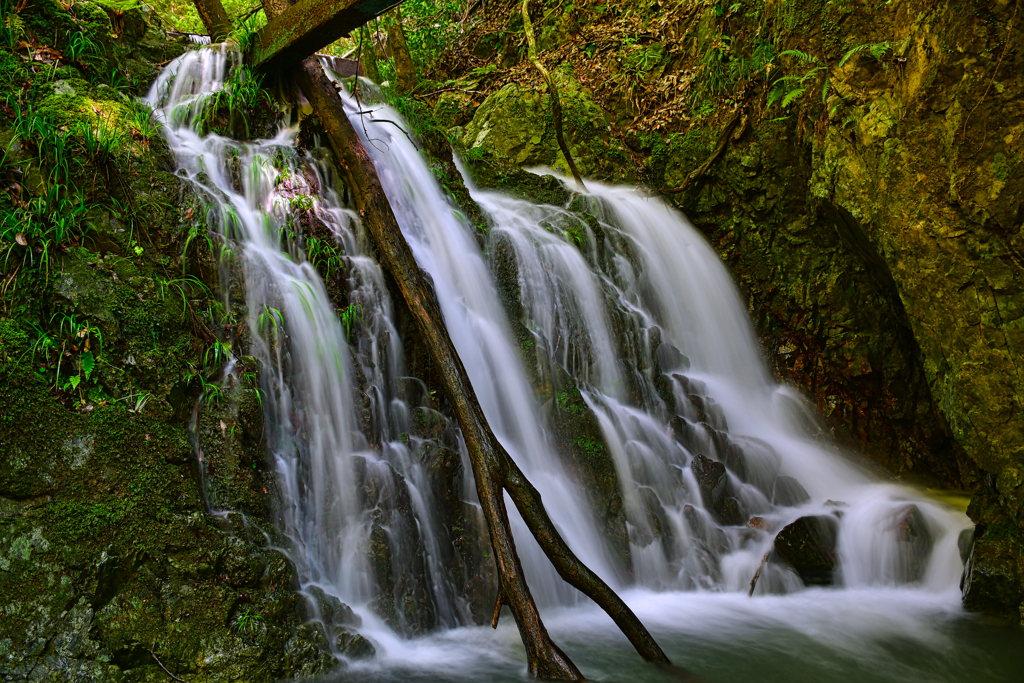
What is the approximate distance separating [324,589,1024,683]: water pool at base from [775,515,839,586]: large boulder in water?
201 millimetres

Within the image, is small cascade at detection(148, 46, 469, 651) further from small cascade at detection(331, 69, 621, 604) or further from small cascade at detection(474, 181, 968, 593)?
small cascade at detection(474, 181, 968, 593)

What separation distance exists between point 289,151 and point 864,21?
5253 millimetres

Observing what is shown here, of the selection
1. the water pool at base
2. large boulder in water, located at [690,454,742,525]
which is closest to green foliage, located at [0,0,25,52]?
the water pool at base

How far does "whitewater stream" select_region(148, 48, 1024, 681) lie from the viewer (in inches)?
135

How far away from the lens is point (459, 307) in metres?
5.03

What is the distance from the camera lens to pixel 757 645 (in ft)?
11.6

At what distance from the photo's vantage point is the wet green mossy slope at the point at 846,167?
163 inches

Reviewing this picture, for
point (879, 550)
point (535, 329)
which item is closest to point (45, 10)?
point (535, 329)

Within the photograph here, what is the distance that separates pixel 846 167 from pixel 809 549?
3180 millimetres

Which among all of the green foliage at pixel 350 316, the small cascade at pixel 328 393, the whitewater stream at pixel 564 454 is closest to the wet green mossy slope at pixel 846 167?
the whitewater stream at pixel 564 454

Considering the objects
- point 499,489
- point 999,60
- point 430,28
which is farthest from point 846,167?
point 430,28

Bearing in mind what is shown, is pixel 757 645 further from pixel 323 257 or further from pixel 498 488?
pixel 323 257

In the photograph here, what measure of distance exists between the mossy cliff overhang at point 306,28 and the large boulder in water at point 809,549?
15.3 feet

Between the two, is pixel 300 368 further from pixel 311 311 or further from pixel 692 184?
pixel 692 184
